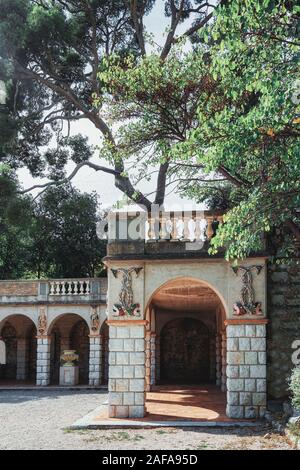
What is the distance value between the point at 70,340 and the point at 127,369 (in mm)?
16636

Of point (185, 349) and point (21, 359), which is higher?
point (185, 349)

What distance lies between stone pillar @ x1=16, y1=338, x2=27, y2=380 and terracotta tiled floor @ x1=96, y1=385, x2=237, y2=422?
34.3 feet

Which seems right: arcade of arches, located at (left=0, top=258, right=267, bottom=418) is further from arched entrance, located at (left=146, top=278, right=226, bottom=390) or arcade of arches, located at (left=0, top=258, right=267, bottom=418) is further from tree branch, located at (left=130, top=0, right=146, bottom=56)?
tree branch, located at (left=130, top=0, right=146, bottom=56)

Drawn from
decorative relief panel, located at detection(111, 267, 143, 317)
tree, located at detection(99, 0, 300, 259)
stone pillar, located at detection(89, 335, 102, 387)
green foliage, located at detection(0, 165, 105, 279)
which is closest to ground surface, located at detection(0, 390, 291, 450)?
decorative relief panel, located at detection(111, 267, 143, 317)

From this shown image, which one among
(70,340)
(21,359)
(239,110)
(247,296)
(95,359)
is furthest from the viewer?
(70,340)

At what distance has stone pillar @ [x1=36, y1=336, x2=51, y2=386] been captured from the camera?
26469 mm

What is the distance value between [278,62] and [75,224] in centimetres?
2630

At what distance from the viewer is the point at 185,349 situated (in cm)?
2700

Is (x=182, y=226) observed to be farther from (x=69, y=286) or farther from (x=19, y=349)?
(x=19, y=349)

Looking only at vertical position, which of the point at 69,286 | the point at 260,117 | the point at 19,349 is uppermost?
the point at 260,117

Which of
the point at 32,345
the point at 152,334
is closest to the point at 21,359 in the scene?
the point at 32,345

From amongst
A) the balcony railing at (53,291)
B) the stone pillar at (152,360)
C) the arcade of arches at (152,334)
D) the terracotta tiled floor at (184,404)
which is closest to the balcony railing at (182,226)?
the arcade of arches at (152,334)

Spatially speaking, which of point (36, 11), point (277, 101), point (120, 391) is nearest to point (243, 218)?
point (277, 101)

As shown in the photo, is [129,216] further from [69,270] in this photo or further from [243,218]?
[69,270]
